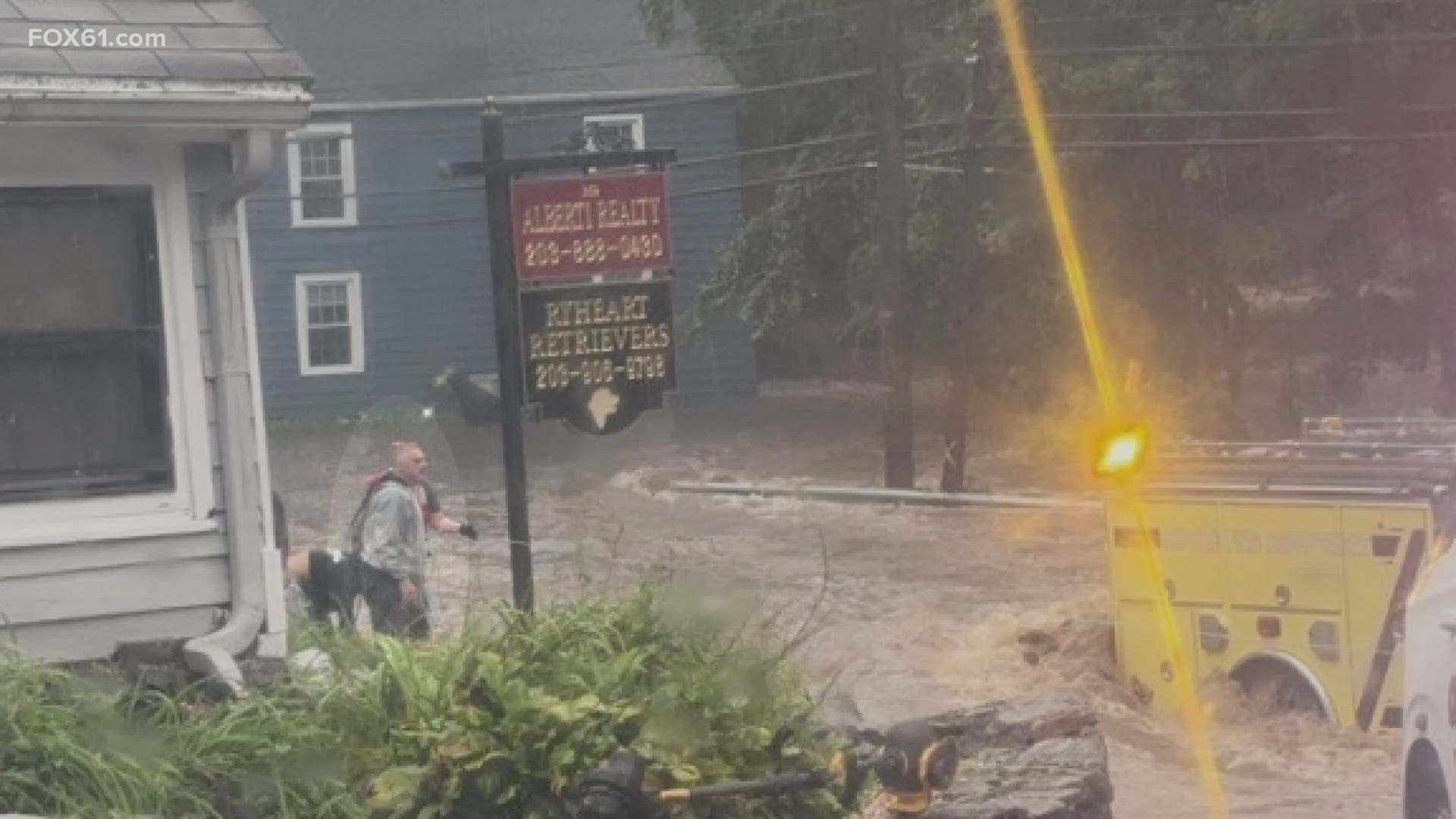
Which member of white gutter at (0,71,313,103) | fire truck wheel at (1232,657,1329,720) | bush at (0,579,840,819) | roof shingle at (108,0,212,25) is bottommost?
fire truck wheel at (1232,657,1329,720)

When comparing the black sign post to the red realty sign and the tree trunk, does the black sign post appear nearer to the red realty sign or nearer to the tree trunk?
the red realty sign

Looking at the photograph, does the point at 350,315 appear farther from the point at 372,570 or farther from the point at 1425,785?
the point at 1425,785

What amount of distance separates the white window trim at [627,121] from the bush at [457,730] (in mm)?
31677

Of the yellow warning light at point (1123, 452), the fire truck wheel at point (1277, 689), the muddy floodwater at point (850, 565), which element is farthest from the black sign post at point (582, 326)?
the fire truck wheel at point (1277, 689)

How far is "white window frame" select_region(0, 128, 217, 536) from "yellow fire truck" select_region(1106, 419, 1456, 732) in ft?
22.5

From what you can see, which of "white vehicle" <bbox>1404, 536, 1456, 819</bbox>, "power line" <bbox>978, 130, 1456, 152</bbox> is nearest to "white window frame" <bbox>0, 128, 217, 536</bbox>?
"white vehicle" <bbox>1404, 536, 1456, 819</bbox>

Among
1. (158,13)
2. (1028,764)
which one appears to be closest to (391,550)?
(158,13)

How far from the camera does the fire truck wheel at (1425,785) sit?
7.28m

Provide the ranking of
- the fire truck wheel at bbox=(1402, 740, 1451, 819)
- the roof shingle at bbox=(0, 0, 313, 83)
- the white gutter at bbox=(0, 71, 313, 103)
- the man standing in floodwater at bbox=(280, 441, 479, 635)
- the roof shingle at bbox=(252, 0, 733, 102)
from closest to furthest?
the fire truck wheel at bbox=(1402, 740, 1451, 819) → the white gutter at bbox=(0, 71, 313, 103) → the roof shingle at bbox=(0, 0, 313, 83) → the man standing in floodwater at bbox=(280, 441, 479, 635) → the roof shingle at bbox=(252, 0, 733, 102)

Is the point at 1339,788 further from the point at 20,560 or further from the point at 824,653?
the point at 20,560

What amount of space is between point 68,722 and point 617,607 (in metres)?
1.67

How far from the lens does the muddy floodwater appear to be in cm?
1173

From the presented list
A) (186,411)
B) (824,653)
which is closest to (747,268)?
(824,653)

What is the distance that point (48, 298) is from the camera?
7.82 m
